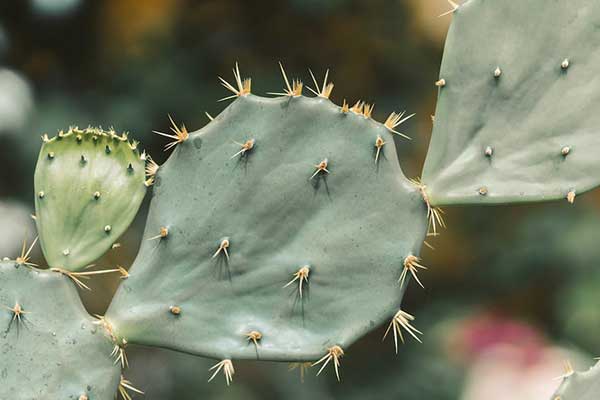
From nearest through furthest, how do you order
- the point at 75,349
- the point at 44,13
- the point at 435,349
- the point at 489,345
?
the point at 75,349 → the point at 489,345 → the point at 435,349 → the point at 44,13

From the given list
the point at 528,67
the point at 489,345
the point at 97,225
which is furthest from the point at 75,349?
the point at 489,345

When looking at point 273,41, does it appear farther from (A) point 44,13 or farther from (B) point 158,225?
(B) point 158,225

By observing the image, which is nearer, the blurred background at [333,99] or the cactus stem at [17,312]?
the cactus stem at [17,312]

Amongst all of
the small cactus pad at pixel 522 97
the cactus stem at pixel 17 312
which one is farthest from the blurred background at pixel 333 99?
the cactus stem at pixel 17 312

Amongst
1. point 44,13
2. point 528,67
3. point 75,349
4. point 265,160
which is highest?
point 528,67

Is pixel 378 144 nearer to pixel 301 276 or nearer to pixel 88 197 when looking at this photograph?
pixel 301 276

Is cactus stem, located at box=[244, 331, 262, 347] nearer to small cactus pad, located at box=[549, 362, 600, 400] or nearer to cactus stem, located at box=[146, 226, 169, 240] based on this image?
cactus stem, located at box=[146, 226, 169, 240]

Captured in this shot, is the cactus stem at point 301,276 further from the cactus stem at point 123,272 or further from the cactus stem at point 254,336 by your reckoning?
the cactus stem at point 123,272

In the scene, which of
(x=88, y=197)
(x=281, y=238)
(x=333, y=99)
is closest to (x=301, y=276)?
(x=281, y=238)
